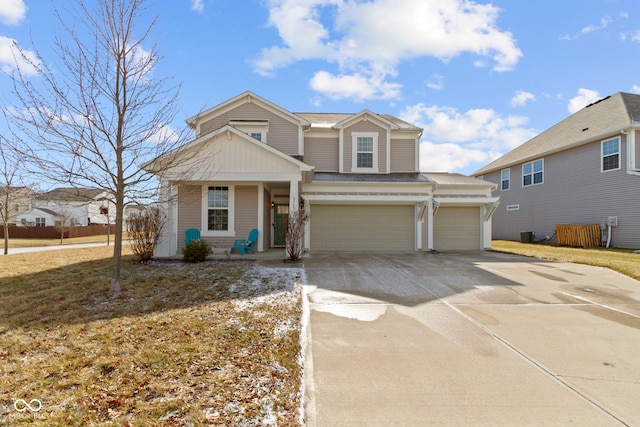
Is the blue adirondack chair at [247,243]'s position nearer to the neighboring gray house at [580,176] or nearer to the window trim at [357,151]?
the window trim at [357,151]

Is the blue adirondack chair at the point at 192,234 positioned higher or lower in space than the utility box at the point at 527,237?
higher

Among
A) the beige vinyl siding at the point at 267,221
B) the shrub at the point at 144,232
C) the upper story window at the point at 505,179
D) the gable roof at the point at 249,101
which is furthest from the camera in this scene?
the upper story window at the point at 505,179

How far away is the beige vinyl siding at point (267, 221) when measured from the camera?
44.9ft

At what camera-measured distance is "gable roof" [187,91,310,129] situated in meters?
15.1

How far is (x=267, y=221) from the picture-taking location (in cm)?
1461

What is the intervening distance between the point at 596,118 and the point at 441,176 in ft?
35.9

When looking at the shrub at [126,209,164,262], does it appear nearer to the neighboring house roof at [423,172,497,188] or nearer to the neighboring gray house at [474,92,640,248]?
the neighboring house roof at [423,172,497,188]

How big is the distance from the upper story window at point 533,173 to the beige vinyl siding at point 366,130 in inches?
502

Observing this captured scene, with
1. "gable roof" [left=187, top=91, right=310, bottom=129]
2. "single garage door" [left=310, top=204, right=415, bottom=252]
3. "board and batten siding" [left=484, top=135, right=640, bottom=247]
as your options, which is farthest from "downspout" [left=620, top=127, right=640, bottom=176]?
"gable roof" [left=187, top=91, right=310, bottom=129]

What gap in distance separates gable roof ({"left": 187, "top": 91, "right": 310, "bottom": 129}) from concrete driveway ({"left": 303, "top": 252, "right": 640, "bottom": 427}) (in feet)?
31.2

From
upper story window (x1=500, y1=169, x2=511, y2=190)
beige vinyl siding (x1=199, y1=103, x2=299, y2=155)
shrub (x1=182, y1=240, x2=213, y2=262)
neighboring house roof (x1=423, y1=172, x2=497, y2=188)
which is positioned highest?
beige vinyl siding (x1=199, y1=103, x2=299, y2=155)

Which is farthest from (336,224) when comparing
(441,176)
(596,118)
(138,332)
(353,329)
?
(596,118)

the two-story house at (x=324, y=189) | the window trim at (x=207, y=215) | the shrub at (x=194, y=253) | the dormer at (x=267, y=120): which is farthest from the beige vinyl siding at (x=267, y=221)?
the shrub at (x=194, y=253)
